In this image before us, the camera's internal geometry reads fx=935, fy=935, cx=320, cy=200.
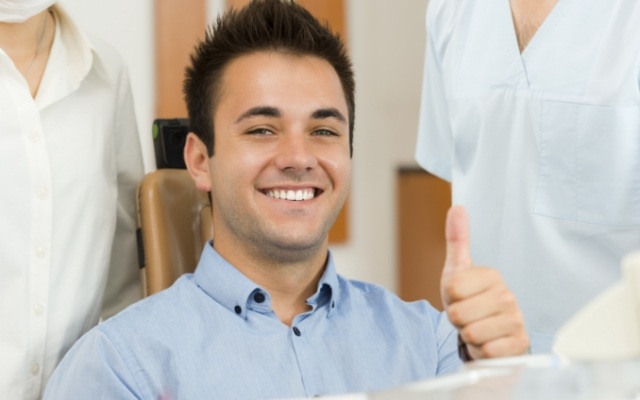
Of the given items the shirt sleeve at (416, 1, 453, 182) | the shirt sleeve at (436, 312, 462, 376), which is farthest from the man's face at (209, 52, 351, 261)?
the shirt sleeve at (416, 1, 453, 182)

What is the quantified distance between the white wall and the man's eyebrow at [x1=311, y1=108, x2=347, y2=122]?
2279mm

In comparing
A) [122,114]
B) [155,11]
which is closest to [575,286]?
[122,114]

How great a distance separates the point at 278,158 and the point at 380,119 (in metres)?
2.57

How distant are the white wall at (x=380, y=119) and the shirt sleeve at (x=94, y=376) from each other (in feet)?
8.16

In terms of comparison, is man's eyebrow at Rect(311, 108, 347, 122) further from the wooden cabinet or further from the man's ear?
the wooden cabinet

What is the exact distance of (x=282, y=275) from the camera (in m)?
1.52

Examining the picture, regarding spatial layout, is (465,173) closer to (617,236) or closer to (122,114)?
(617,236)

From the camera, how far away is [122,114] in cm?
168

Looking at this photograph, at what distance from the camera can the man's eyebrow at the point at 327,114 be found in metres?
1.53

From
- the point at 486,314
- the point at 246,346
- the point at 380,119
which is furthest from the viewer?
the point at 380,119

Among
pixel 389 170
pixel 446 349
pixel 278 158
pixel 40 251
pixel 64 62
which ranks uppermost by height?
pixel 64 62

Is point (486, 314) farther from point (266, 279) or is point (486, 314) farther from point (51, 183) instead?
point (51, 183)

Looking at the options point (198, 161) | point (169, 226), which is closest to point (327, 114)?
point (198, 161)

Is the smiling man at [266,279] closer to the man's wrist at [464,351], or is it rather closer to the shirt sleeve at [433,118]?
the man's wrist at [464,351]
